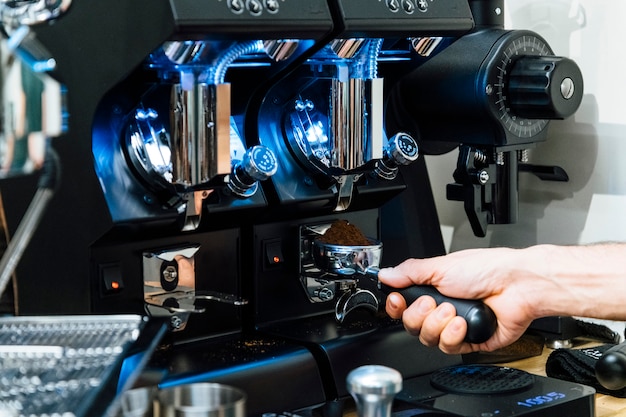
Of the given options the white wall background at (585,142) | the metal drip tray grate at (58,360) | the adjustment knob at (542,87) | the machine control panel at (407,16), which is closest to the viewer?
the metal drip tray grate at (58,360)

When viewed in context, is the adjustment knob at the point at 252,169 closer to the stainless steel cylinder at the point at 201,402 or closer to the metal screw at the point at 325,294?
the metal screw at the point at 325,294

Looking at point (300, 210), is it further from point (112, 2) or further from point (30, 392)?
point (30, 392)

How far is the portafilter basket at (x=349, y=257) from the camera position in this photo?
1349mm

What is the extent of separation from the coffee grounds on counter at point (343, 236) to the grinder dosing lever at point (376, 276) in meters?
0.01

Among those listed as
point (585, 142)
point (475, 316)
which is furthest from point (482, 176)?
point (475, 316)

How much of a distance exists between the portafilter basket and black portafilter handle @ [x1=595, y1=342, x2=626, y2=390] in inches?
12.1

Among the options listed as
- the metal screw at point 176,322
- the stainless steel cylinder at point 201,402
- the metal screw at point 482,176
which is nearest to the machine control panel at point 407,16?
the metal screw at point 482,176

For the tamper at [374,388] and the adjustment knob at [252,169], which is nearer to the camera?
the tamper at [374,388]

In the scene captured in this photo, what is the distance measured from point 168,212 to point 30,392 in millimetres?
440

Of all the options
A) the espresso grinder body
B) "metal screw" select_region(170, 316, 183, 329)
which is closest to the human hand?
the espresso grinder body

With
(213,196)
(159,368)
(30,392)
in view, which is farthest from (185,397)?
(213,196)

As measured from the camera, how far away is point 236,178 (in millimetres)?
1283

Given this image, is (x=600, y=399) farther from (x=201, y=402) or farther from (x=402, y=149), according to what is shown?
(x=201, y=402)

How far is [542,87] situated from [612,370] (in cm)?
40
